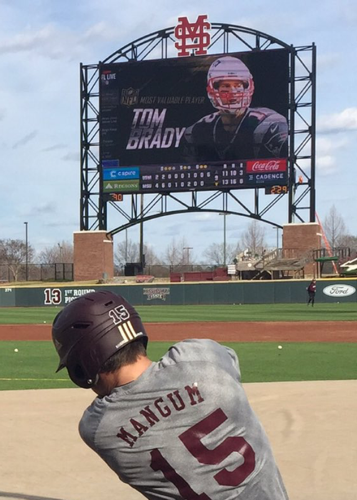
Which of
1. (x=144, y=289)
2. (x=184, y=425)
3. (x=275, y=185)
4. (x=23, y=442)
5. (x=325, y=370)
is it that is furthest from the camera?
(x=275, y=185)

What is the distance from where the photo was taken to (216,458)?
74.8 inches

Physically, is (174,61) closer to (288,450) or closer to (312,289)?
(312,289)

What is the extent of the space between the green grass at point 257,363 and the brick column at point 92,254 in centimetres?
3435

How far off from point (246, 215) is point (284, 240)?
401cm

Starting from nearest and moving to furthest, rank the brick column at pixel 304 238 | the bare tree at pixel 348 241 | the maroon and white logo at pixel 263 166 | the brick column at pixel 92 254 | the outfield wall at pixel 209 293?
the outfield wall at pixel 209 293 < the maroon and white logo at pixel 263 166 < the brick column at pixel 304 238 < the brick column at pixel 92 254 < the bare tree at pixel 348 241

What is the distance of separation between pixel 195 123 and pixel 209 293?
42.4 feet

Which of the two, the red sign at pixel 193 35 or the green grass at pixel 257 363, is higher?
the red sign at pixel 193 35

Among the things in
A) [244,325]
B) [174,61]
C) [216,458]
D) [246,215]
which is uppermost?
[174,61]

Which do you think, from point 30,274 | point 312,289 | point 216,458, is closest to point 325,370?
point 216,458

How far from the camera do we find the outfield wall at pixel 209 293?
132 ft

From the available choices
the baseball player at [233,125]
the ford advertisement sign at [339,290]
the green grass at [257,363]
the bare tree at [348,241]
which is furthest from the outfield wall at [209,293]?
the bare tree at [348,241]

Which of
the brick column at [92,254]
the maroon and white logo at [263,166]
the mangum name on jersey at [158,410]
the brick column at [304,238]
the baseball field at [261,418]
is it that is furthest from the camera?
the brick column at [92,254]

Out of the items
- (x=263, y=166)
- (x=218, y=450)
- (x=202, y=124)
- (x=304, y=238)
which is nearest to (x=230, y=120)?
(x=202, y=124)

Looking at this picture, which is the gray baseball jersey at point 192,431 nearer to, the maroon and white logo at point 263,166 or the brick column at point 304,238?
the maroon and white logo at point 263,166
